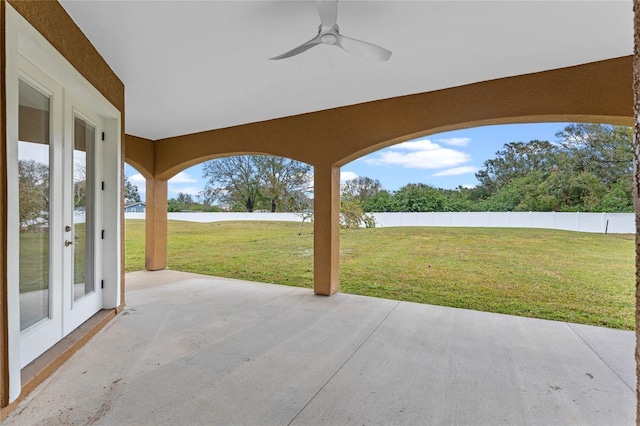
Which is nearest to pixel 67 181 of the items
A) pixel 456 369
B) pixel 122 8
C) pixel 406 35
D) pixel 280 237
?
pixel 122 8

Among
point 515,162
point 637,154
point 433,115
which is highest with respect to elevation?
point 433,115

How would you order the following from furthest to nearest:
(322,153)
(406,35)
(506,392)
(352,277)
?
(352,277), (322,153), (406,35), (506,392)

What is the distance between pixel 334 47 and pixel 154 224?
557 centimetres

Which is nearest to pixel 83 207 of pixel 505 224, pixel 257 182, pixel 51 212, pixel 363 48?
pixel 51 212

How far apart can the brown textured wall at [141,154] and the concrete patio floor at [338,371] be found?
11.5 ft

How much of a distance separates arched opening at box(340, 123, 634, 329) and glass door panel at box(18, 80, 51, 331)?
3.97 m

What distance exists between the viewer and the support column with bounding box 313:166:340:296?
476 centimetres

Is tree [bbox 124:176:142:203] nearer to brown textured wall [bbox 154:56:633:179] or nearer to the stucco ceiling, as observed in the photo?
brown textured wall [bbox 154:56:633:179]

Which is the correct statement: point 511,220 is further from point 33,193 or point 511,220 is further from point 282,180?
point 33,193

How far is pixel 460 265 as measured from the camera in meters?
6.45

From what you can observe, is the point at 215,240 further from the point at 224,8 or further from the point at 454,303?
the point at 224,8

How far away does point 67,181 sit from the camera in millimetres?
2881

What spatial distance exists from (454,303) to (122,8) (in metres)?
5.68

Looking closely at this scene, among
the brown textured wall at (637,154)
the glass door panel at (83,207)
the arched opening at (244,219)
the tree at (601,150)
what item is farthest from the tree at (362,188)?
the brown textured wall at (637,154)
